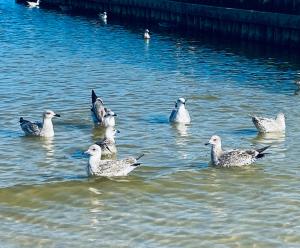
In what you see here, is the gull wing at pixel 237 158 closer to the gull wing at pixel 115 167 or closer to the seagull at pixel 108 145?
the gull wing at pixel 115 167

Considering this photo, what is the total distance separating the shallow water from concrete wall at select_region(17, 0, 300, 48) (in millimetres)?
3404

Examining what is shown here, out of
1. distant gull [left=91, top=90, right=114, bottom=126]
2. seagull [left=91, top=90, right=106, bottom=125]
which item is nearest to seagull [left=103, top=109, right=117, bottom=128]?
distant gull [left=91, top=90, right=114, bottom=126]

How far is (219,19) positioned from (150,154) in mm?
33574

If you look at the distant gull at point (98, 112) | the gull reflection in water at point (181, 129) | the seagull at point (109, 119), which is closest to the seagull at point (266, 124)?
the gull reflection in water at point (181, 129)

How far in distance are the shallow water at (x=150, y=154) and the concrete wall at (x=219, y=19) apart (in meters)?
3.40

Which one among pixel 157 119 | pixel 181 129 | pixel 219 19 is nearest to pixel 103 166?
pixel 181 129

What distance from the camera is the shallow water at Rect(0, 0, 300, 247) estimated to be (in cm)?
1555

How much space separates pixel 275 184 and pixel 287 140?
16.0ft

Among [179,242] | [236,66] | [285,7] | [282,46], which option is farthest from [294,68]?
[179,242]

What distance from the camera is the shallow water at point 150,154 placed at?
51.0 feet

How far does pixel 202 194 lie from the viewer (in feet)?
58.6

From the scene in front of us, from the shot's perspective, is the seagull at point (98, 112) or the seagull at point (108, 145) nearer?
the seagull at point (108, 145)

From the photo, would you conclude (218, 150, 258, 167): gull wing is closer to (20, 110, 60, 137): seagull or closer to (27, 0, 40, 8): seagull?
(20, 110, 60, 137): seagull

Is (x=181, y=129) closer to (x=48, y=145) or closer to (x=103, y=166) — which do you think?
(x=48, y=145)
